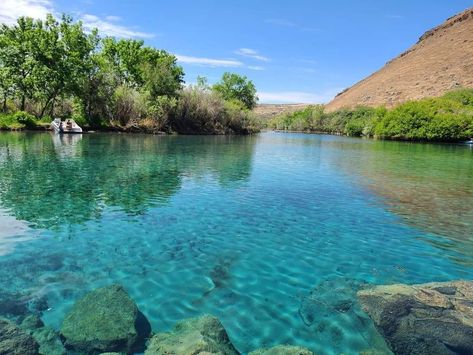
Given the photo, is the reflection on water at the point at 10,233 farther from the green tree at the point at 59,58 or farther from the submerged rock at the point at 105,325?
the green tree at the point at 59,58

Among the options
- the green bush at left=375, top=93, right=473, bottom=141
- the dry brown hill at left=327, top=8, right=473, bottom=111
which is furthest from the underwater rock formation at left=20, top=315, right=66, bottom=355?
the dry brown hill at left=327, top=8, right=473, bottom=111

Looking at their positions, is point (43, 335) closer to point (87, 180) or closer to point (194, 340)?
point (194, 340)

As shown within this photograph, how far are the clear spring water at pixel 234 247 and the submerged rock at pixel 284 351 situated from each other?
1.26ft

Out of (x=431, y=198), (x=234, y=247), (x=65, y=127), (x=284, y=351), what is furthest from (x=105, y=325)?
(x=65, y=127)

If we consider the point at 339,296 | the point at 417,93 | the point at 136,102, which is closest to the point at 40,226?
the point at 339,296

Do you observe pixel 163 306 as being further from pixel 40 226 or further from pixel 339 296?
pixel 40 226

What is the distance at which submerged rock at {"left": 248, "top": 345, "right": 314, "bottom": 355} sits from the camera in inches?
207

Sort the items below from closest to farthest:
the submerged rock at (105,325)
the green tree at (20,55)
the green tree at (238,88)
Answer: the submerged rock at (105,325), the green tree at (20,55), the green tree at (238,88)

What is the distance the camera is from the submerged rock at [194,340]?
5.16 metres

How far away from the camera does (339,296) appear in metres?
7.52

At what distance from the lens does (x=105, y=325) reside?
5820 millimetres

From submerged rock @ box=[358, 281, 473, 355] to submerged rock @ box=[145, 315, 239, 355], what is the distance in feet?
8.68

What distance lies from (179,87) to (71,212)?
63.8 m

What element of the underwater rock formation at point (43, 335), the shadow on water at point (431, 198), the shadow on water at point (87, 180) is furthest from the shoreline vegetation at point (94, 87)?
the underwater rock formation at point (43, 335)
